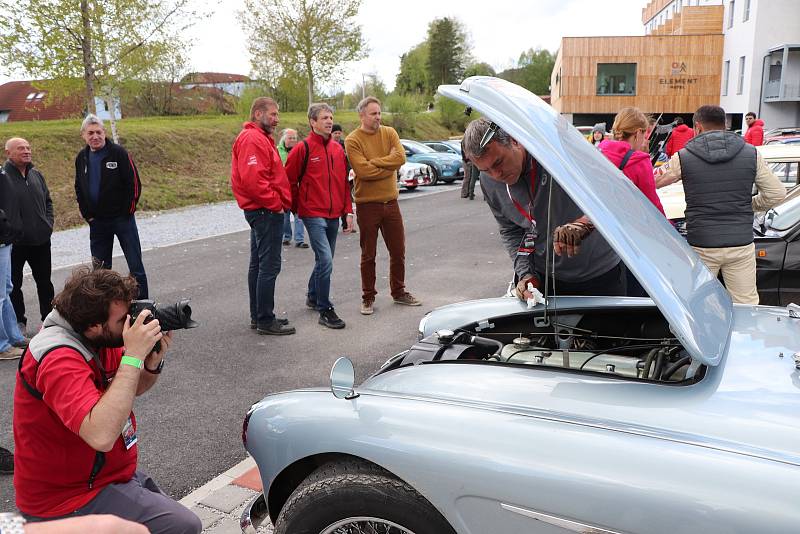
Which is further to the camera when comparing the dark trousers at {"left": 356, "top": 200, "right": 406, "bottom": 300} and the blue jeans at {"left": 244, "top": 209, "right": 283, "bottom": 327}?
the dark trousers at {"left": 356, "top": 200, "right": 406, "bottom": 300}

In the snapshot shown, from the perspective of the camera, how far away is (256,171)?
5.57 metres

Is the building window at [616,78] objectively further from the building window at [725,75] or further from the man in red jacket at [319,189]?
the man in red jacket at [319,189]

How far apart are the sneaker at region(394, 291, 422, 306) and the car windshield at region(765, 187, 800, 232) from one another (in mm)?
3362

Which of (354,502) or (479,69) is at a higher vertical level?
(479,69)

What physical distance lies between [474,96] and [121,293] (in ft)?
4.88

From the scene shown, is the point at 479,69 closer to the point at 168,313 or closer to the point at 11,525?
the point at 168,313

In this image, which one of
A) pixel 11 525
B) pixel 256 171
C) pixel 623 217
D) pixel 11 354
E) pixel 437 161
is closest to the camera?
pixel 11 525

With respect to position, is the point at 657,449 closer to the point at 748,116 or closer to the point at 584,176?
the point at 584,176

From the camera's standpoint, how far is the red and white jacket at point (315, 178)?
241 inches

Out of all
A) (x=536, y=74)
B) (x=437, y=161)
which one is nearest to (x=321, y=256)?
(x=437, y=161)

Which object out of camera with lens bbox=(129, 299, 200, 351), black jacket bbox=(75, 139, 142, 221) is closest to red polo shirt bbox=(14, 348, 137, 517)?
Result: camera with lens bbox=(129, 299, 200, 351)

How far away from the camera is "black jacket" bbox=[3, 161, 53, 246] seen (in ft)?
18.8

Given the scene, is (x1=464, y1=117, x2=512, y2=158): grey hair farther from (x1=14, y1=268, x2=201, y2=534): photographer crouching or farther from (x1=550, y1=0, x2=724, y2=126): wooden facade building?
(x1=550, y1=0, x2=724, y2=126): wooden facade building

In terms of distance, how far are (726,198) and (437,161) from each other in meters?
16.2
